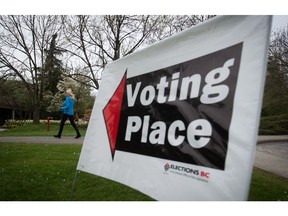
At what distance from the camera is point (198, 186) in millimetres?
1894

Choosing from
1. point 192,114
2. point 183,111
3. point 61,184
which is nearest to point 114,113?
point 183,111

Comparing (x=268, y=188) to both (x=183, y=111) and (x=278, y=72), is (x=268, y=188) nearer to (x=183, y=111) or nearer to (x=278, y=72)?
(x=183, y=111)

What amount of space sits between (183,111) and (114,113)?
44.6 inches

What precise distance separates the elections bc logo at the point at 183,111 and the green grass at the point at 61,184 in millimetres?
1025

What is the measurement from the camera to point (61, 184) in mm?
3820

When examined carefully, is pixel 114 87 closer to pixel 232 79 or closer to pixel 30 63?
pixel 232 79

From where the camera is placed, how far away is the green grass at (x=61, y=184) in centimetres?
331

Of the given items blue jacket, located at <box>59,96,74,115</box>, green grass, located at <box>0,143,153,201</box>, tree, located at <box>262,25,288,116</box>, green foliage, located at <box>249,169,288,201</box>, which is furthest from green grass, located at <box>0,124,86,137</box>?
tree, located at <box>262,25,288,116</box>

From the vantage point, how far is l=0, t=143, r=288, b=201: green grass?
10.9ft

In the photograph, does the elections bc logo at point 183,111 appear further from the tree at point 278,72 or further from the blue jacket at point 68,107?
the tree at point 278,72

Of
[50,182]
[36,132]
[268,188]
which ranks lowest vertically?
[36,132]

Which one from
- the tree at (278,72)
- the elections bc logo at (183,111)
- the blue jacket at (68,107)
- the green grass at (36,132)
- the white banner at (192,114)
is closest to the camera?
the white banner at (192,114)

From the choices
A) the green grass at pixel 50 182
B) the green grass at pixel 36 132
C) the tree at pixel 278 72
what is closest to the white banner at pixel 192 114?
the green grass at pixel 50 182

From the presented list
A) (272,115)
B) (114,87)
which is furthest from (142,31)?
(114,87)
